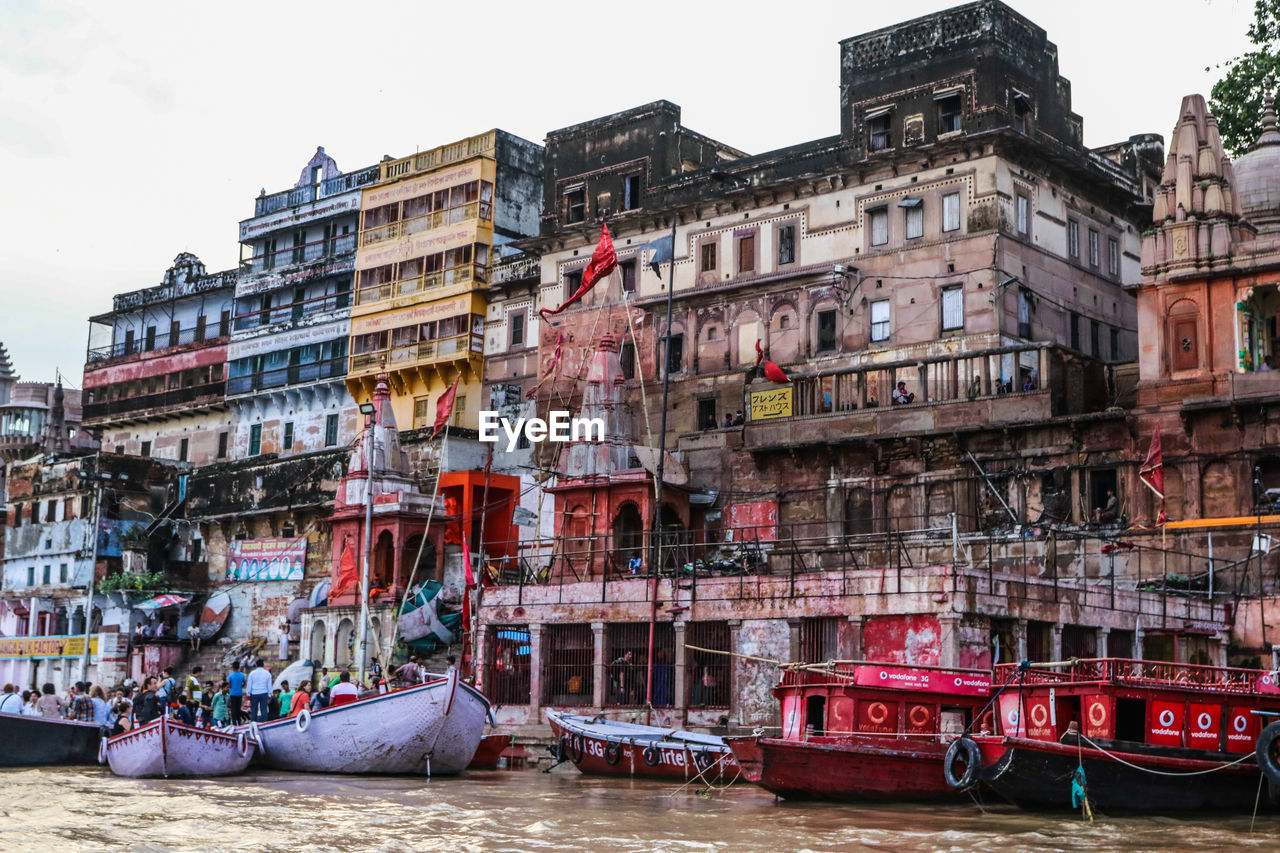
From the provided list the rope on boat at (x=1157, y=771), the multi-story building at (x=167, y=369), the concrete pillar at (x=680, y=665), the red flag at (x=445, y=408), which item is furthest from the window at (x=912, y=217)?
the multi-story building at (x=167, y=369)

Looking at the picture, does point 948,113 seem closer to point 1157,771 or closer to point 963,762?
point 963,762

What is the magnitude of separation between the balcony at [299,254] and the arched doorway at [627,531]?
70.0 ft

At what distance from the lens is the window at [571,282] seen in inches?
1950

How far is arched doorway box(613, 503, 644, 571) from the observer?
4009 cm

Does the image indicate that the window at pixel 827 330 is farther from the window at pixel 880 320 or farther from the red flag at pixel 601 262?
the red flag at pixel 601 262

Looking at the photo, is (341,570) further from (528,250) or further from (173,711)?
(173,711)

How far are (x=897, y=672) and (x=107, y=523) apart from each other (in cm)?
3917

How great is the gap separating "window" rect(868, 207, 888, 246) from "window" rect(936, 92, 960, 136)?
8.58ft

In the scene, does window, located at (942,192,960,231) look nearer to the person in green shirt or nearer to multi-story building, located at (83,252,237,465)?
the person in green shirt

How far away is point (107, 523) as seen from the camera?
55.1m

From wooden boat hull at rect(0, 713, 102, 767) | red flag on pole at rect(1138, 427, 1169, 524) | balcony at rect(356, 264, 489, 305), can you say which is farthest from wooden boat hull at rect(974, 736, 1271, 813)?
balcony at rect(356, 264, 489, 305)

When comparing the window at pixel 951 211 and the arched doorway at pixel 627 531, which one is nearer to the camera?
the arched doorway at pixel 627 531

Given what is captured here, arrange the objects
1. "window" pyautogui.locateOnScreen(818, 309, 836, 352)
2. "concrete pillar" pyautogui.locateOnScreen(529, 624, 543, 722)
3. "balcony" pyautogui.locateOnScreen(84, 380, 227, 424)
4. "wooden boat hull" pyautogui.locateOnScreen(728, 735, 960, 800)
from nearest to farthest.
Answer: "wooden boat hull" pyautogui.locateOnScreen(728, 735, 960, 800)
"concrete pillar" pyautogui.locateOnScreen(529, 624, 543, 722)
"window" pyautogui.locateOnScreen(818, 309, 836, 352)
"balcony" pyautogui.locateOnScreen(84, 380, 227, 424)

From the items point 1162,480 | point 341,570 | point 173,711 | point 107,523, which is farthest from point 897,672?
point 107,523
